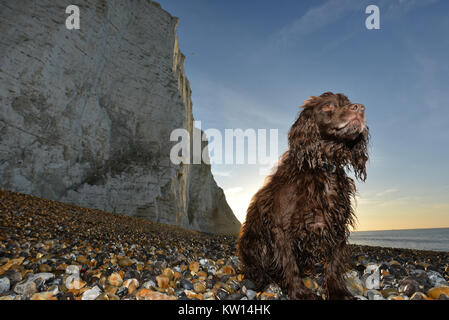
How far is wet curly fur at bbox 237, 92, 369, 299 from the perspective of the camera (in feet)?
7.22

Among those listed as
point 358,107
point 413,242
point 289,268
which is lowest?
point 413,242

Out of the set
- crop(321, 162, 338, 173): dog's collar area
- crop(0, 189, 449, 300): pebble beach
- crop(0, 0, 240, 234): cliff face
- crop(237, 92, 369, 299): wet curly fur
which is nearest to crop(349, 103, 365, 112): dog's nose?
crop(237, 92, 369, 299): wet curly fur

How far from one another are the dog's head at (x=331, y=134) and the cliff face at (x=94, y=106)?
48.3 feet

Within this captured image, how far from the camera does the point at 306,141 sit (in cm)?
236

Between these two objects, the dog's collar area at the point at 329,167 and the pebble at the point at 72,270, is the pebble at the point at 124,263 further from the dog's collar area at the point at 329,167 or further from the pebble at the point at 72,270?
the dog's collar area at the point at 329,167


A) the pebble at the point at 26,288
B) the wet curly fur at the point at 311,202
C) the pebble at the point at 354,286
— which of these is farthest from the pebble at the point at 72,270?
the pebble at the point at 354,286

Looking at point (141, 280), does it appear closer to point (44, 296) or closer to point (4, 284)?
point (44, 296)

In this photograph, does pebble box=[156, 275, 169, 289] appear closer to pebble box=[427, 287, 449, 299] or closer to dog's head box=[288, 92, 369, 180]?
dog's head box=[288, 92, 369, 180]

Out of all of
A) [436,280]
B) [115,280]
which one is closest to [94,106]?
[115,280]

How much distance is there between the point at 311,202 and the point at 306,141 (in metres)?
0.61

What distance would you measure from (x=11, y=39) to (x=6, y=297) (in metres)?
16.1

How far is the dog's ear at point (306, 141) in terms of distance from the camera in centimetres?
233
